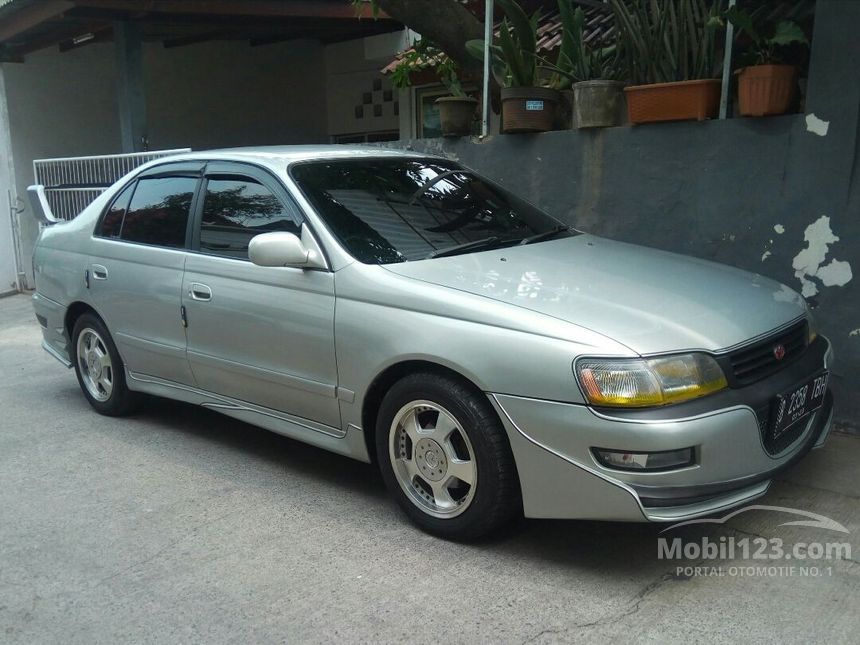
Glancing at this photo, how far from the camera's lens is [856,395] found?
4.70 m

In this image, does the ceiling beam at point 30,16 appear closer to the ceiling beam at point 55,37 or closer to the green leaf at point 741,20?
the ceiling beam at point 55,37

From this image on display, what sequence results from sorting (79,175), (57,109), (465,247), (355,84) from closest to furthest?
(465,247) → (79,175) → (57,109) → (355,84)

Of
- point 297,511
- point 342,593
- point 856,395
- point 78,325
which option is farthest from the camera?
point 78,325

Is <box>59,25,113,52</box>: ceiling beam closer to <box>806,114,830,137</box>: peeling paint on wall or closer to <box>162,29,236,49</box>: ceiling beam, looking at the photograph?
<box>162,29,236,49</box>: ceiling beam

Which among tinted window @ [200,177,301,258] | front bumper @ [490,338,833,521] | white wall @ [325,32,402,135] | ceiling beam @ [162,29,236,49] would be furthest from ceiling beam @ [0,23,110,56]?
front bumper @ [490,338,833,521]

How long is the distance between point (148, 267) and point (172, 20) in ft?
22.3

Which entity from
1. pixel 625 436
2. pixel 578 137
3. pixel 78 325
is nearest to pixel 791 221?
pixel 578 137

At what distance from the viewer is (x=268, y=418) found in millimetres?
4266

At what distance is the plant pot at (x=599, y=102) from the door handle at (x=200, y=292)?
2.75 metres

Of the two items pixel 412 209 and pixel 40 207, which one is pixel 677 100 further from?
pixel 40 207

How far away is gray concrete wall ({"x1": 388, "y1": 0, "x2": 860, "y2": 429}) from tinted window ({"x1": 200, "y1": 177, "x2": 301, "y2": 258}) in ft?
7.60

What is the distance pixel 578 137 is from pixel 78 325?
139 inches

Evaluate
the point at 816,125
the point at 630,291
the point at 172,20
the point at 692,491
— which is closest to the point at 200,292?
the point at 630,291

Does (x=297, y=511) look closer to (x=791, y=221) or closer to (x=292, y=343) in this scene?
(x=292, y=343)
